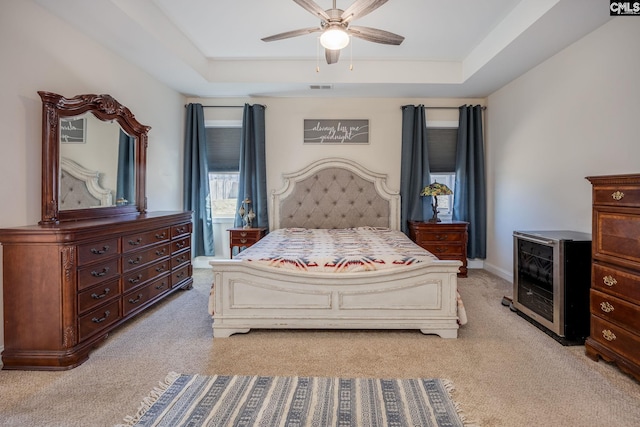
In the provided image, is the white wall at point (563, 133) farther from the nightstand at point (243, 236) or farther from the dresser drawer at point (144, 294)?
the dresser drawer at point (144, 294)

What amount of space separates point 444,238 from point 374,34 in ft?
9.21

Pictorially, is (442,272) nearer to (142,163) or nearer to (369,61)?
(369,61)

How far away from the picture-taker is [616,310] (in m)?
2.22

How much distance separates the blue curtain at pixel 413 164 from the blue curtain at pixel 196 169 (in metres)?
2.82

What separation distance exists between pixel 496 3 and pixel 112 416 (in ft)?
13.5

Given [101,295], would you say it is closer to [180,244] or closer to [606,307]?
[180,244]

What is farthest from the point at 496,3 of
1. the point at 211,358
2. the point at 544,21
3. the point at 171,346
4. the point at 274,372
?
the point at 171,346

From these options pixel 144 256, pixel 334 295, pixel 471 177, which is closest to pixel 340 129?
pixel 471 177

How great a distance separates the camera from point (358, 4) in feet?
7.73

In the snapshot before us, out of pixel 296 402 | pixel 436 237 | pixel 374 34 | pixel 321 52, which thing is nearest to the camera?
pixel 296 402

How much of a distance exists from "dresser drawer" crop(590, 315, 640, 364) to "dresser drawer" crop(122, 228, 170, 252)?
357cm

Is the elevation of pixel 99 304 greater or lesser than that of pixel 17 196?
lesser

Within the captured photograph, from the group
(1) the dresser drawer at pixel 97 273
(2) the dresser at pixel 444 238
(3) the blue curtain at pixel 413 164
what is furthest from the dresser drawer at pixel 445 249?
(1) the dresser drawer at pixel 97 273

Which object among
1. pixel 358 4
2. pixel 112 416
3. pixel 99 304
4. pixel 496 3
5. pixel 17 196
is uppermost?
pixel 496 3
